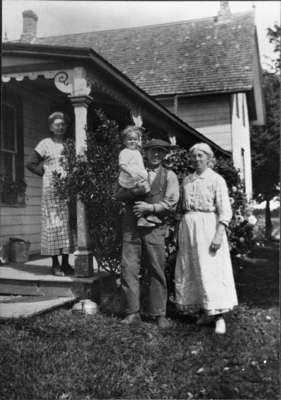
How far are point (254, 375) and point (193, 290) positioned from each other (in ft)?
3.53

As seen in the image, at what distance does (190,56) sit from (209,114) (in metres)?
1.90

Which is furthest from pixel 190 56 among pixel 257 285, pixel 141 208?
pixel 141 208

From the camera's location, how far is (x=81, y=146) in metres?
5.32

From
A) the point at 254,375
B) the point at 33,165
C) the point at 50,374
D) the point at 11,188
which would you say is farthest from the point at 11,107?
the point at 254,375

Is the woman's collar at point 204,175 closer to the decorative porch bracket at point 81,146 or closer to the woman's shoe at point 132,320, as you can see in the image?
the woman's shoe at point 132,320

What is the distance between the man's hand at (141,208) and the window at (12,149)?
9.81 ft

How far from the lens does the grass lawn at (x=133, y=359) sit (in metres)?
3.18

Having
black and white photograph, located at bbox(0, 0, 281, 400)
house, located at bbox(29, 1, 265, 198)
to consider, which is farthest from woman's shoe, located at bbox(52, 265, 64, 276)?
house, located at bbox(29, 1, 265, 198)

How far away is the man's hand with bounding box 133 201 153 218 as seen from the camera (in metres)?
4.28

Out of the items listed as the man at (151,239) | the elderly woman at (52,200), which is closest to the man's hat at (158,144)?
the man at (151,239)

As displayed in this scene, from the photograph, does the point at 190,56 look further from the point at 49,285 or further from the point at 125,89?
the point at 49,285

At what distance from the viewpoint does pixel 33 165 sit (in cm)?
527

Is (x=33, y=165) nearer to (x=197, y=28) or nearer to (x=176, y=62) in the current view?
(x=176, y=62)

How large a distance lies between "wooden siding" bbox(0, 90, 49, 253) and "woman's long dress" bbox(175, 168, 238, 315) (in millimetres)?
3567
